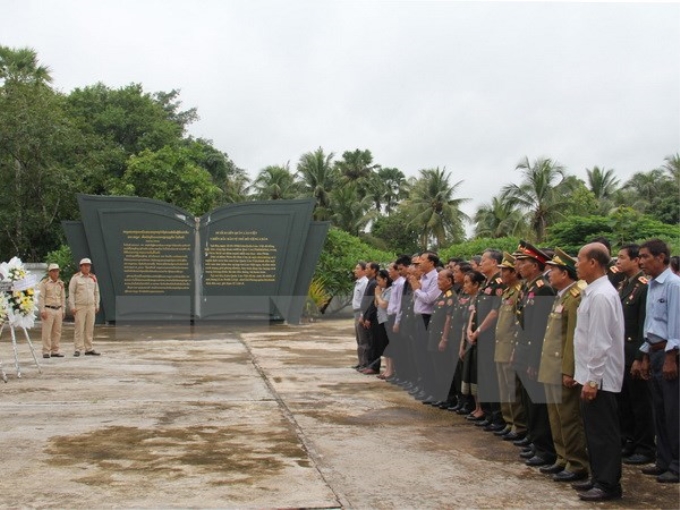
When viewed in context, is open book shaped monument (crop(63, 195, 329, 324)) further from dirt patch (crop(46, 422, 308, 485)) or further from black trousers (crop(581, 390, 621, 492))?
black trousers (crop(581, 390, 621, 492))

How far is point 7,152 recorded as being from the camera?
64.1 feet

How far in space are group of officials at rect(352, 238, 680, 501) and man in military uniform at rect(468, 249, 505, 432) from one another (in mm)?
11

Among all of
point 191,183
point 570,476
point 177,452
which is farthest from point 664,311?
point 191,183

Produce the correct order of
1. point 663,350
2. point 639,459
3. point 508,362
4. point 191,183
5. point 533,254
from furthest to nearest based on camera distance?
point 191,183 < point 508,362 < point 533,254 < point 639,459 < point 663,350

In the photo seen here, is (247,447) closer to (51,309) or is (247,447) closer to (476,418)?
(476,418)

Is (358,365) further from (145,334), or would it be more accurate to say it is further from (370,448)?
(145,334)

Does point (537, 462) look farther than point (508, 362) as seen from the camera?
No

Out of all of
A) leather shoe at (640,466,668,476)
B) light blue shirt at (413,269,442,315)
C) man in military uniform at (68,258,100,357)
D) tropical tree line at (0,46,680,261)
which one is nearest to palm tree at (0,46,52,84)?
tropical tree line at (0,46,680,261)

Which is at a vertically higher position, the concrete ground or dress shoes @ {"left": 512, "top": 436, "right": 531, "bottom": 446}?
dress shoes @ {"left": 512, "top": 436, "right": 531, "bottom": 446}

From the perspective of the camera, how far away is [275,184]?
3941 cm

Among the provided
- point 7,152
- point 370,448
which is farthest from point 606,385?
point 7,152

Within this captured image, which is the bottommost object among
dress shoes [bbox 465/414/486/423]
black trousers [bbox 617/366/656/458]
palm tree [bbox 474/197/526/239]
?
dress shoes [bbox 465/414/486/423]

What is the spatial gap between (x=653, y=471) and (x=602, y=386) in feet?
3.36

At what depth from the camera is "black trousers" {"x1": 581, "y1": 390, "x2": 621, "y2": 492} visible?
14.2ft
